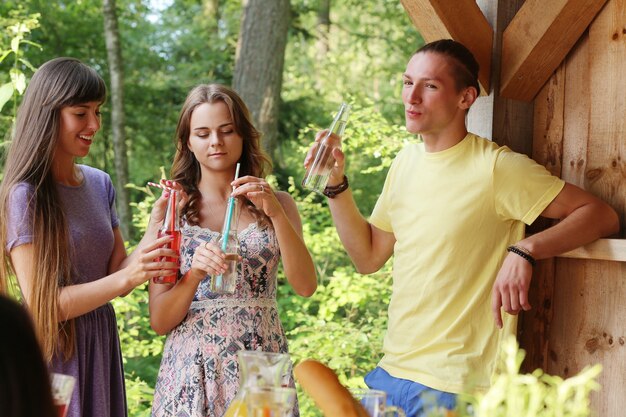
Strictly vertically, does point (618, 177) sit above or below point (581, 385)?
above

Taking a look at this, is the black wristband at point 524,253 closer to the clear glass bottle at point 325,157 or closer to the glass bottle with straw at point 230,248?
the clear glass bottle at point 325,157

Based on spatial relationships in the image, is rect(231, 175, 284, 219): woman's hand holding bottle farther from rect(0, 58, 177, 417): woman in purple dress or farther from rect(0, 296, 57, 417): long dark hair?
rect(0, 296, 57, 417): long dark hair

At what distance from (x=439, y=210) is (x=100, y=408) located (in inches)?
40.5

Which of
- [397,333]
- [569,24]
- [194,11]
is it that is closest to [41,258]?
[397,333]

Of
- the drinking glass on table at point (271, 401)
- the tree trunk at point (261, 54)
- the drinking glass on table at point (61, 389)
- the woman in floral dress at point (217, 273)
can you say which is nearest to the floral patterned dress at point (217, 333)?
the woman in floral dress at point (217, 273)

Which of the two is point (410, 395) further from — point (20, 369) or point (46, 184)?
point (20, 369)

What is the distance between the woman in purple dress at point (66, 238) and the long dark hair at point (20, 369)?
1.11m

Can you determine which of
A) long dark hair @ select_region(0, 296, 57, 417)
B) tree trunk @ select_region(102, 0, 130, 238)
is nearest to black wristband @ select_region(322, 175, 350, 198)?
long dark hair @ select_region(0, 296, 57, 417)

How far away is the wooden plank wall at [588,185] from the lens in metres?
2.25

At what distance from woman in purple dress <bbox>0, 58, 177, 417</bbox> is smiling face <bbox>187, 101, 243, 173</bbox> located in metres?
0.18

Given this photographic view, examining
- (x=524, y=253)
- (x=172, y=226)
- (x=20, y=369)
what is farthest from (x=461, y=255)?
(x=20, y=369)

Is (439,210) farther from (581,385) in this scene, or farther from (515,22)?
(581,385)

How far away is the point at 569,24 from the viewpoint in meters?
2.34

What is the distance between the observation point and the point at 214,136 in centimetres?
225
